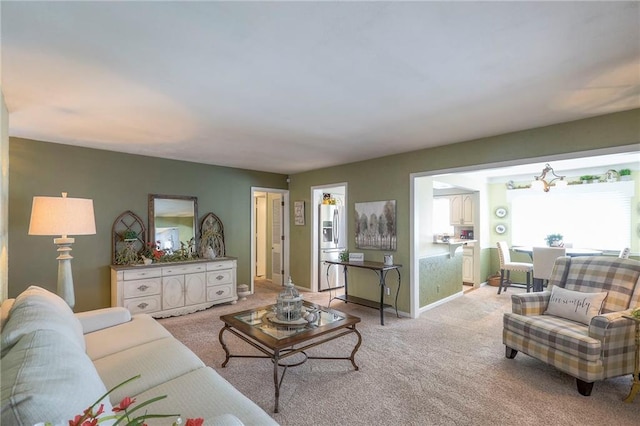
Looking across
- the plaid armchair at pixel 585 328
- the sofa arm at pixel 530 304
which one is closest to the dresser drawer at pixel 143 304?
the plaid armchair at pixel 585 328

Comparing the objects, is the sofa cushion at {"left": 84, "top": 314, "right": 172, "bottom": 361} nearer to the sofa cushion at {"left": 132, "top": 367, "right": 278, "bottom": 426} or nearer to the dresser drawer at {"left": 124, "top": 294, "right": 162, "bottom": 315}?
the sofa cushion at {"left": 132, "top": 367, "right": 278, "bottom": 426}

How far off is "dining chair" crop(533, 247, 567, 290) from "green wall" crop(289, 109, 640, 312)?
162cm

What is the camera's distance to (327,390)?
2.46 m

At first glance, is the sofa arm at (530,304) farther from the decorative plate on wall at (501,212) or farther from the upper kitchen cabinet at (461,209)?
the decorative plate on wall at (501,212)

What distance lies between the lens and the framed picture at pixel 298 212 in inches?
239

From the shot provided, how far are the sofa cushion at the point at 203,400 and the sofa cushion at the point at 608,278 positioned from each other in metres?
3.18

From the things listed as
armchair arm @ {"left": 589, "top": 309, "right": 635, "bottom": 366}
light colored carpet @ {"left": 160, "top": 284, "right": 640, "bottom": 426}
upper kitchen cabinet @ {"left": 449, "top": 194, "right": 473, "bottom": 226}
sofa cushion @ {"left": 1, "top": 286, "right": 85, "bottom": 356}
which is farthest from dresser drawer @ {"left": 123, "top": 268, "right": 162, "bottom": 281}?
upper kitchen cabinet @ {"left": 449, "top": 194, "right": 473, "bottom": 226}

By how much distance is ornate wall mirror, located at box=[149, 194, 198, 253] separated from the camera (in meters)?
4.64

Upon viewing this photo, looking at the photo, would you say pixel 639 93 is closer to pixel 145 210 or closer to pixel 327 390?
pixel 327 390

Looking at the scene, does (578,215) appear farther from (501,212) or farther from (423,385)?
(423,385)

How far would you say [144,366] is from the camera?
6.11 ft

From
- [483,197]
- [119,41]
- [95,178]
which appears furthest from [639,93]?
[95,178]

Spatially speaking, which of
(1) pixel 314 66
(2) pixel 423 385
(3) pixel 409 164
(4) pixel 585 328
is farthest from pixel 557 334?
(1) pixel 314 66

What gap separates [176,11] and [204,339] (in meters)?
3.24
